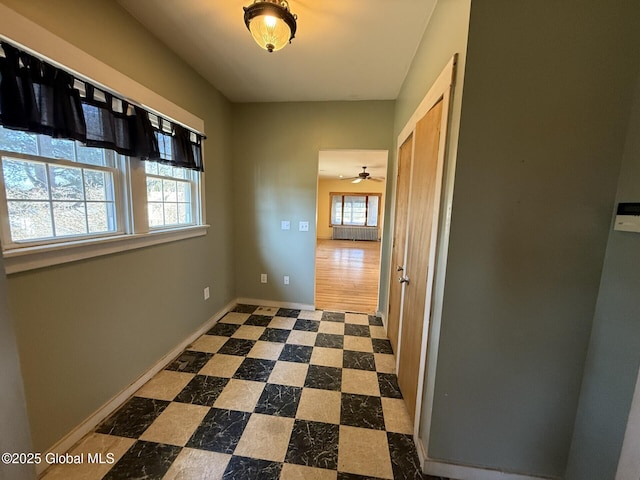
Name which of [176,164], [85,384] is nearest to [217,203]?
[176,164]

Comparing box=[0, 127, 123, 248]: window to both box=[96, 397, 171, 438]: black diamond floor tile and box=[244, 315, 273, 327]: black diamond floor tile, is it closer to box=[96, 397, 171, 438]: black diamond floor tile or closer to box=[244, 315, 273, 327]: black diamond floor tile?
box=[96, 397, 171, 438]: black diamond floor tile

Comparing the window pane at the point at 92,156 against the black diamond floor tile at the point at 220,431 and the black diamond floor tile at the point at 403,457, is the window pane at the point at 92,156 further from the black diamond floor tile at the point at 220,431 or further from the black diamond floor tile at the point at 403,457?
the black diamond floor tile at the point at 403,457

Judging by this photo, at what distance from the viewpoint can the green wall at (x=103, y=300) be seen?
124 cm

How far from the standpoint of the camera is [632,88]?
40.1 inches

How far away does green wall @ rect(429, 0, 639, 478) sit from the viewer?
40.5 inches

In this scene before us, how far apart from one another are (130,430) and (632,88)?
296 centimetres

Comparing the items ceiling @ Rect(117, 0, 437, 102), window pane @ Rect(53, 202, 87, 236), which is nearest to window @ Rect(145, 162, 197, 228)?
window pane @ Rect(53, 202, 87, 236)

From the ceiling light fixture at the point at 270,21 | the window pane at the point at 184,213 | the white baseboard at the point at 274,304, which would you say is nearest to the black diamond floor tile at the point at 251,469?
the window pane at the point at 184,213

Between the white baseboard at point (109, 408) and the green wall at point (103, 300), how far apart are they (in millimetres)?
37

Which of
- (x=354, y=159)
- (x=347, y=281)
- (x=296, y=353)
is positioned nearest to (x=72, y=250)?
(x=296, y=353)

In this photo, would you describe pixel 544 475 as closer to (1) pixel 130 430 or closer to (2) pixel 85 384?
(1) pixel 130 430

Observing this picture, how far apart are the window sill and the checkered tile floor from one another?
1033 millimetres

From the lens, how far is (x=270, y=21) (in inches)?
54.3

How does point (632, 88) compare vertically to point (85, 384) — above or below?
above
